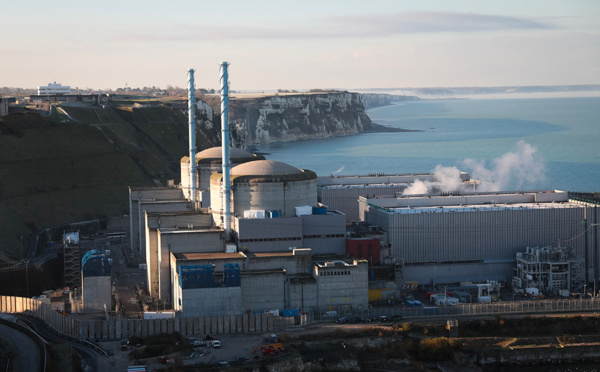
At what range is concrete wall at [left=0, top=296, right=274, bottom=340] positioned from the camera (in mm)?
57250

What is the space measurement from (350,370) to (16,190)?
61.7 metres

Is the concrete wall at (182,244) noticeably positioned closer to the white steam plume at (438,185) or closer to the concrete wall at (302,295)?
the concrete wall at (302,295)

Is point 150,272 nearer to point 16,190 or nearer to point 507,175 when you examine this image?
point 16,190

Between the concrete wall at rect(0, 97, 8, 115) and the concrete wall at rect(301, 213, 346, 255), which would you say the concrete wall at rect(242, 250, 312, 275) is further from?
the concrete wall at rect(0, 97, 8, 115)

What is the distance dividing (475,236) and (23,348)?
122ft

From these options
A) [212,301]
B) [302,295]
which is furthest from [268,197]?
[212,301]

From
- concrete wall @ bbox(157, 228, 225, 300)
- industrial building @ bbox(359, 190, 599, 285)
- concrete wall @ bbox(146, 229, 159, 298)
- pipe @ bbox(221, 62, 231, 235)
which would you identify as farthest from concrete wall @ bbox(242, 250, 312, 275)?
concrete wall @ bbox(146, 229, 159, 298)

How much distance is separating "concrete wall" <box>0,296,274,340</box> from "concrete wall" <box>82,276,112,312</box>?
368cm

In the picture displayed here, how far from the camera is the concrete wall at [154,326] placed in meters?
57.2

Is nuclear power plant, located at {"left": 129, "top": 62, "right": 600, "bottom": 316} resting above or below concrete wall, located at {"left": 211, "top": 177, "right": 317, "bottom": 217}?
below

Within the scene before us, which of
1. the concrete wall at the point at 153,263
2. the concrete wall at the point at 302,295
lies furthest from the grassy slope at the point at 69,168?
the concrete wall at the point at 302,295

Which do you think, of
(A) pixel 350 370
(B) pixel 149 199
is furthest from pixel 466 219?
(B) pixel 149 199

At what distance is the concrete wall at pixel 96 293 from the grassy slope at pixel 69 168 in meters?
25.6

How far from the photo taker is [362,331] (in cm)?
5716
